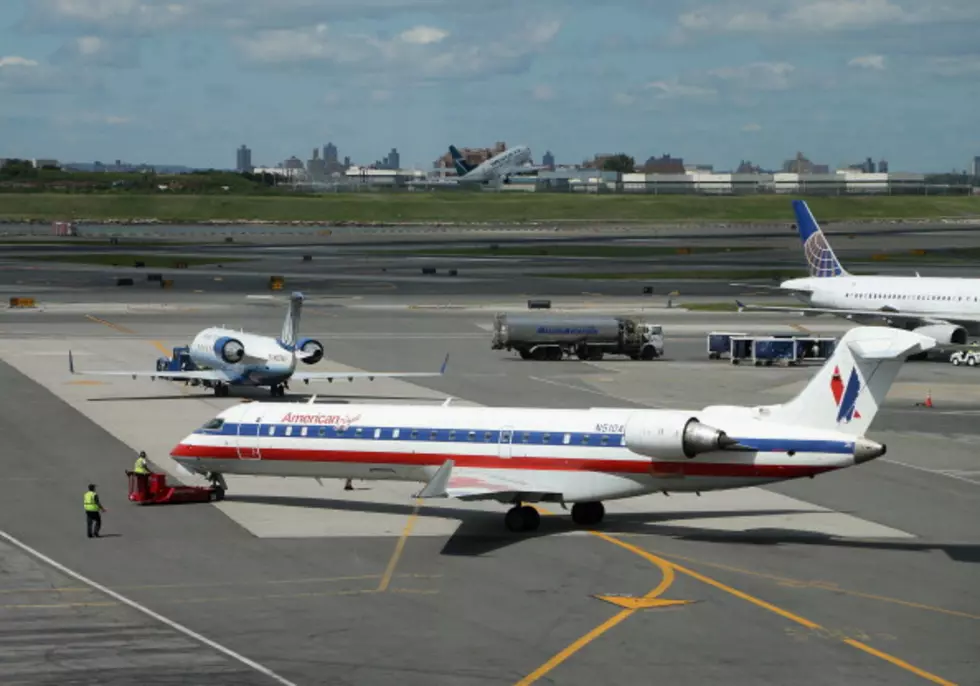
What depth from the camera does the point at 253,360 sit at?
70.3 metres

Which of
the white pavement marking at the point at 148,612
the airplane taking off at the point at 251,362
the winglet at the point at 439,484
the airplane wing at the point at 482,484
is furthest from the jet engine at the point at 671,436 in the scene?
the airplane taking off at the point at 251,362

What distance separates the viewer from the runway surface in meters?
30.6

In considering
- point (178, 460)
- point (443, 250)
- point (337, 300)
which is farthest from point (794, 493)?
point (443, 250)

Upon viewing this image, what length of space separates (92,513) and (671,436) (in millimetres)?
16060

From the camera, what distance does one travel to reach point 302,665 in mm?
30328

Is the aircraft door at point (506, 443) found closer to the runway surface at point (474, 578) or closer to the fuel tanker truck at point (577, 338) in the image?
the runway surface at point (474, 578)

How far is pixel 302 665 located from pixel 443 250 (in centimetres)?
16895

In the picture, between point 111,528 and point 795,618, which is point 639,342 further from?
point 795,618

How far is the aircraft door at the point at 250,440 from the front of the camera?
150 feet

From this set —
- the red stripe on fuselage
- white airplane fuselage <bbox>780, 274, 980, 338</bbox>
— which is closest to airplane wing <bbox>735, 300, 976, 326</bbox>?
white airplane fuselage <bbox>780, 274, 980, 338</bbox>

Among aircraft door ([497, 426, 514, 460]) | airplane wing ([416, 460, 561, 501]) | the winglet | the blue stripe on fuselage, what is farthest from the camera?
aircraft door ([497, 426, 514, 460])

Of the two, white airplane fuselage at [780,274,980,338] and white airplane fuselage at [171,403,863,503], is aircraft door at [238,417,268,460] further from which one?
white airplane fuselage at [780,274,980,338]

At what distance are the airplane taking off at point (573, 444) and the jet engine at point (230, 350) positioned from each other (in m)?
23.4

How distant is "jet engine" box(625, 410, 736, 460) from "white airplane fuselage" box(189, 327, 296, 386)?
3168 cm
